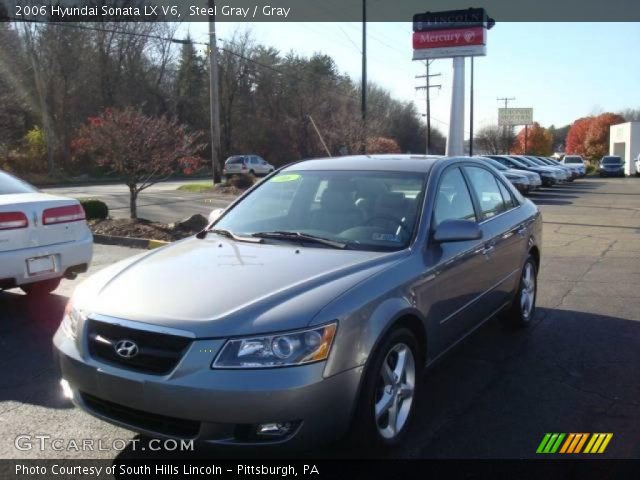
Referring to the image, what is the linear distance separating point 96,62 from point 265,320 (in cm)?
4905

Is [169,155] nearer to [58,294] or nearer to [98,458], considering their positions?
[58,294]

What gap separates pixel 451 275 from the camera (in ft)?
12.8

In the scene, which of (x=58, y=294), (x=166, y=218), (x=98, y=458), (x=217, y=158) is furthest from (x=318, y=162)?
(x=217, y=158)

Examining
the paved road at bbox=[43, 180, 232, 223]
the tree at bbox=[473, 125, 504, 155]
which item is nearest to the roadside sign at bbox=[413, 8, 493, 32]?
the paved road at bbox=[43, 180, 232, 223]

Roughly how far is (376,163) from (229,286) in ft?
6.11

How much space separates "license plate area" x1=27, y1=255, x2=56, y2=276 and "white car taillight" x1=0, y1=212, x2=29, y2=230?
332 mm

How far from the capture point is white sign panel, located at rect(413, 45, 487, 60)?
1176 inches

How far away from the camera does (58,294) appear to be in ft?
21.9

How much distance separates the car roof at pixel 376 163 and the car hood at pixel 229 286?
99 cm

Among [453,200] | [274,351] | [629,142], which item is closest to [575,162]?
[629,142]

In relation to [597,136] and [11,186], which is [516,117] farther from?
[11,186]

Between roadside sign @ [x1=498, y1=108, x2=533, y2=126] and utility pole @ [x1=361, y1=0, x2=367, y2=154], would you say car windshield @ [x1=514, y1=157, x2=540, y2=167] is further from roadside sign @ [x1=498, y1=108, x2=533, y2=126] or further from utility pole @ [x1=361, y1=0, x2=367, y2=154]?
roadside sign @ [x1=498, y1=108, x2=533, y2=126]

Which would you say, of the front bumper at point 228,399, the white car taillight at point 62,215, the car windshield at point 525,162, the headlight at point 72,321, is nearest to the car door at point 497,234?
the front bumper at point 228,399

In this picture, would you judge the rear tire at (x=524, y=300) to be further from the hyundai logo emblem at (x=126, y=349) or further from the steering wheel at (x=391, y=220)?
the hyundai logo emblem at (x=126, y=349)
